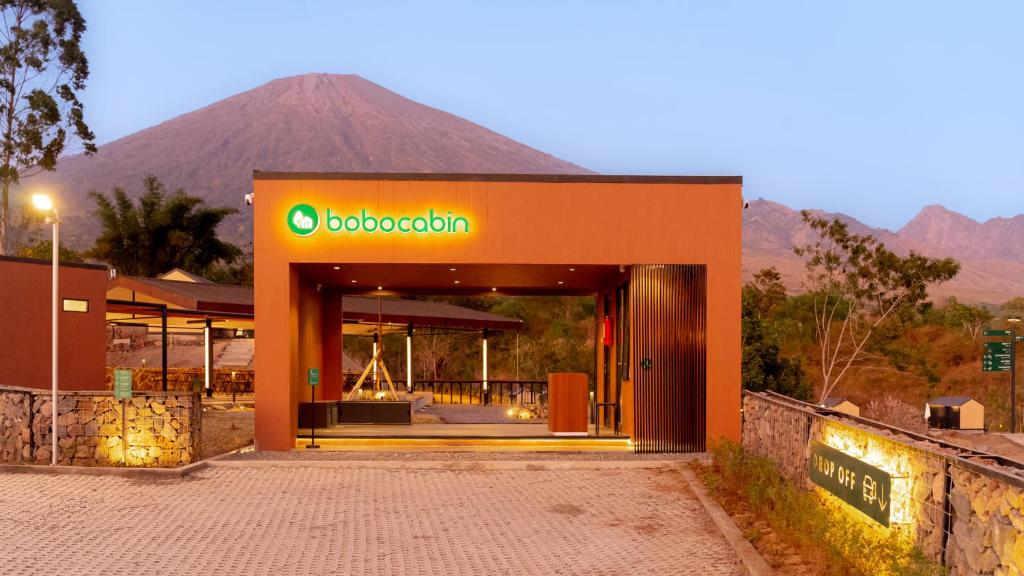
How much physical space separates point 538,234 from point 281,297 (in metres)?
4.12

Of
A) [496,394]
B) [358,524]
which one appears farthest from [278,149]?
[358,524]

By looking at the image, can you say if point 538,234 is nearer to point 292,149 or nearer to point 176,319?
point 176,319

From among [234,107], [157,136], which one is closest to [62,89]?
[157,136]

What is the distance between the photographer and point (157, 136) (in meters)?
162

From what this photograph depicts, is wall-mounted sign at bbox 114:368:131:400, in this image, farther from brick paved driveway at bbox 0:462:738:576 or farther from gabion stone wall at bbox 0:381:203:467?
brick paved driveway at bbox 0:462:738:576

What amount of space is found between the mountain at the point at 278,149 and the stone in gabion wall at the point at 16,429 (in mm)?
115068

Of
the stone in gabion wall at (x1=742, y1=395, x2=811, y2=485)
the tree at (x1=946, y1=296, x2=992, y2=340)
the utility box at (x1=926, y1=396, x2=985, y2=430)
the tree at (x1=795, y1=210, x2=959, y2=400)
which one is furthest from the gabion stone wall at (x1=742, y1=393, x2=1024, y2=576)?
the tree at (x1=946, y1=296, x2=992, y2=340)

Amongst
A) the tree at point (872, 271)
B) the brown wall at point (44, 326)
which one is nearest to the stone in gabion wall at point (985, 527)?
the brown wall at point (44, 326)

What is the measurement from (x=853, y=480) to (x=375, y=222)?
8.85 meters

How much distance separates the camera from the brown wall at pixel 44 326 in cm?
1602

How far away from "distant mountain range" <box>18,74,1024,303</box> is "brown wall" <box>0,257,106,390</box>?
349 feet

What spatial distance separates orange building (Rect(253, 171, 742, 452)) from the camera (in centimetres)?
1434

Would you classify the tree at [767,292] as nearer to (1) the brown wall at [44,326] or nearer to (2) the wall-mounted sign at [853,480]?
(1) the brown wall at [44,326]

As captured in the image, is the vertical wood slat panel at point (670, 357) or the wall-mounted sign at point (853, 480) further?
the vertical wood slat panel at point (670, 357)
